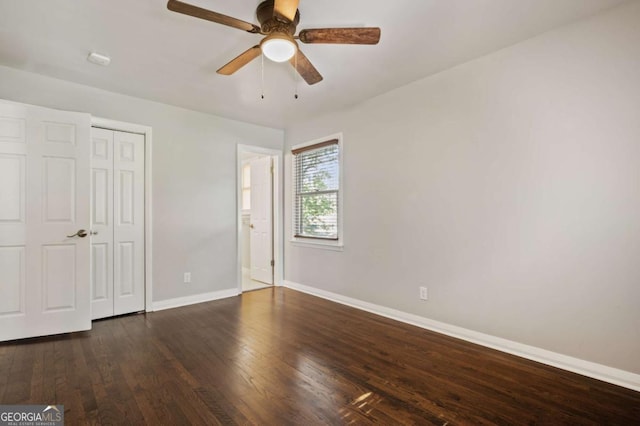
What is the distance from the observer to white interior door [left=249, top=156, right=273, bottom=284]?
5059 mm

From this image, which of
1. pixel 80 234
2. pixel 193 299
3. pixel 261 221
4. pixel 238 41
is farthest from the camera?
pixel 261 221

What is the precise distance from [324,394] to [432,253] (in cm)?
178

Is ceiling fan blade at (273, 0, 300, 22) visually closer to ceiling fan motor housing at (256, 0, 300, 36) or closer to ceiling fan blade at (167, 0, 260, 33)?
ceiling fan motor housing at (256, 0, 300, 36)

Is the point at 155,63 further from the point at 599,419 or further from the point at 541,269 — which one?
the point at 599,419

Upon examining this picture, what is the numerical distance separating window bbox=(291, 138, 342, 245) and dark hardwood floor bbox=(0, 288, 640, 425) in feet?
5.08

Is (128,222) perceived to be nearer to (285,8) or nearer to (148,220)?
(148,220)

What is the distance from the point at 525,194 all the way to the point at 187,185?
3820 millimetres

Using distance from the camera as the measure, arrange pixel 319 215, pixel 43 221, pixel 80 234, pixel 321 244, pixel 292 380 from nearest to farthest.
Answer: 1. pixel 292 380
2. pixel 43 221
3. pixel 80 234
4. pixel 321 244
5. pixel 319 215

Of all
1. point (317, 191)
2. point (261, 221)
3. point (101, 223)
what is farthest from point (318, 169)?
point (101, 223)

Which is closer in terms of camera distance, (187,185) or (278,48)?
(278,48)

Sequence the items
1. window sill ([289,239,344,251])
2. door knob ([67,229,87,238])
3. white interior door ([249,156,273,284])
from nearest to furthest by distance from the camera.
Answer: door knob ([67,229,87,238]) → window sill ([289,239,344,251]) → white interior door ([249,156,273,284])

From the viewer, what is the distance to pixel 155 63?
280 cm

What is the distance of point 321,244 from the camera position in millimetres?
4293

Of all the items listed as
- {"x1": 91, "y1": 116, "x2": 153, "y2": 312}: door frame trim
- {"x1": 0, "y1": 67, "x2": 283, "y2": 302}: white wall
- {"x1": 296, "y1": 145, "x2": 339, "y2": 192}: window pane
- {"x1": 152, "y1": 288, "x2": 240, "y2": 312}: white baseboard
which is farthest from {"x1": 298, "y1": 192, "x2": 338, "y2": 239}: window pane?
{"x1": 91, "y1": 116, "x2": 153, "y2": 312}: door frame trim
